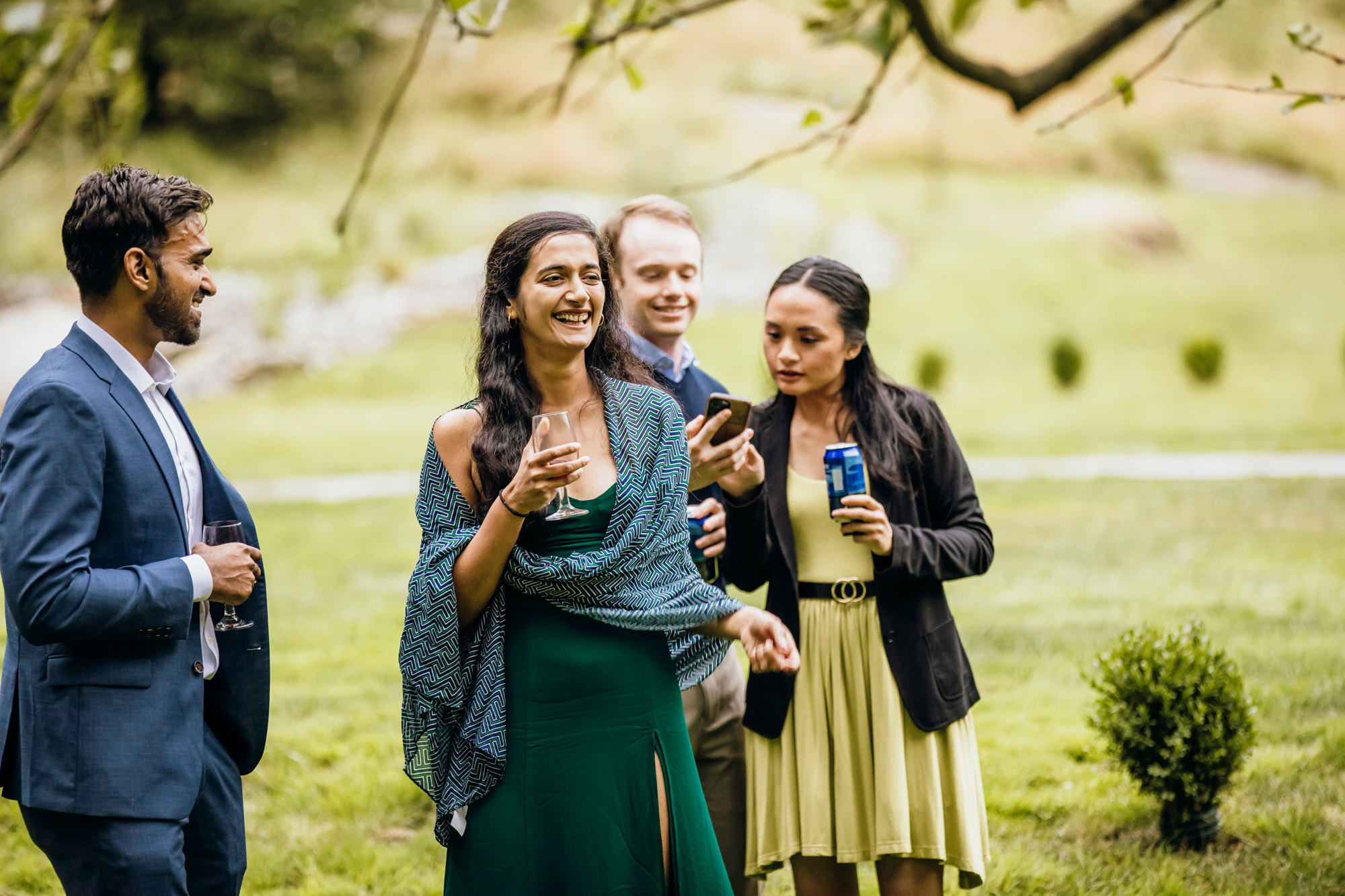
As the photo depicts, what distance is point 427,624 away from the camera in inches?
106

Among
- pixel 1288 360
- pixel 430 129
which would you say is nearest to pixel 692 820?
pixel 1288 360

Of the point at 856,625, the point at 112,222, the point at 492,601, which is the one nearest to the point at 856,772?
the point at 856,625

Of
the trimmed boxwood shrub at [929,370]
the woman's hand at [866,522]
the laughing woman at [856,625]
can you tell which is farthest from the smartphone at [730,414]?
the trimmed boxwood shrub at [929,370]

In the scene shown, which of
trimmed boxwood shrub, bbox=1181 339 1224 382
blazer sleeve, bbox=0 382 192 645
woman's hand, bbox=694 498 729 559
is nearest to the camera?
blazer sleeve, bbox=0 382 192 645

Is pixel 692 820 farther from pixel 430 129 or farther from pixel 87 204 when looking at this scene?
pixel 430 129

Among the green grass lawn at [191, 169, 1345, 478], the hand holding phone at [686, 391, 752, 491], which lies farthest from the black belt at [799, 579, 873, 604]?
the green grass lawn at [191, 169, 1345, 478]

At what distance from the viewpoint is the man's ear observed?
2701 millimetres

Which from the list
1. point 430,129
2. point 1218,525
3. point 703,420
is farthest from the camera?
point 430,129

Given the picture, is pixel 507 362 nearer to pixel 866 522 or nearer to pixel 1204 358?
pixel 866 522

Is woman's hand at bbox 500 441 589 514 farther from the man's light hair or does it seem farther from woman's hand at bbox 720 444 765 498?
the man's light hair

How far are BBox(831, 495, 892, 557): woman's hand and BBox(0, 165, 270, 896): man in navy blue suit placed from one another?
4.92 feet

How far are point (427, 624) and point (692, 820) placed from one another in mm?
770

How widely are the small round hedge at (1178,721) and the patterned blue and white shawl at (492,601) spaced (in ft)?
7.60

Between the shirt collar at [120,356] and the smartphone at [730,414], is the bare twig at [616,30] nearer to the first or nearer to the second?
the smartphone at [730,414]
